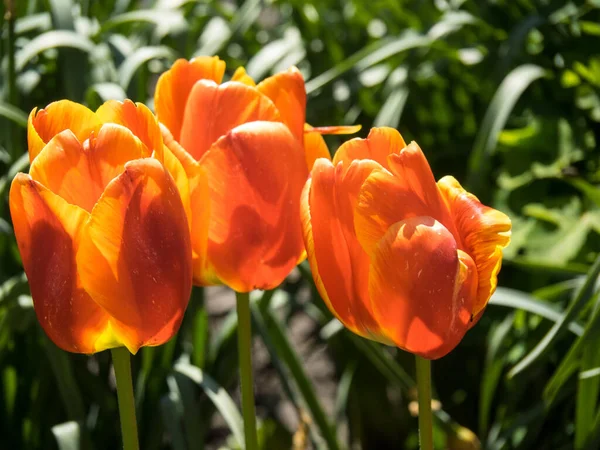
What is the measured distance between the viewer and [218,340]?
1484 mm

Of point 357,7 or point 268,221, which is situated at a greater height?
point 268,221

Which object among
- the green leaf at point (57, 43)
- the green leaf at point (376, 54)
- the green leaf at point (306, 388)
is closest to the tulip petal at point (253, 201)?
the green leaf at point (306, 388)

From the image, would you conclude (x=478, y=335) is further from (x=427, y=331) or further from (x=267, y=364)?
(x=427, y=331)

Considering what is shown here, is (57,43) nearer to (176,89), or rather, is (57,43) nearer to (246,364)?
(176,89)

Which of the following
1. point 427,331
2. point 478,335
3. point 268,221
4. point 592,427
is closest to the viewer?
point 427,331

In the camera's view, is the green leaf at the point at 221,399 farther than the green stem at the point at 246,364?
Yes

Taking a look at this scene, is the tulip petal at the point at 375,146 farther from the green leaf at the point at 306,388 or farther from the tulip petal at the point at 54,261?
the green leaf at the point at 306,388

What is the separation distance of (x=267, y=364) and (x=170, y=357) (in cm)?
104

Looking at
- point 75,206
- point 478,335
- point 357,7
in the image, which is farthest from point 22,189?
point 357,7

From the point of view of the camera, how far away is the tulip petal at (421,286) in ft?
1.87

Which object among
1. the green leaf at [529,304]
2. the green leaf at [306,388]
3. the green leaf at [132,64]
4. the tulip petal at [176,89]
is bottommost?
the green leaf at [306,388]

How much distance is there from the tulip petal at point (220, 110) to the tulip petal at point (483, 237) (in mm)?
177

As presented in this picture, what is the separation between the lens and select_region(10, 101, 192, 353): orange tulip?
1.91ft

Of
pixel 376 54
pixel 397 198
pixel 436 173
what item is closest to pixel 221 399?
pixel 397 198
